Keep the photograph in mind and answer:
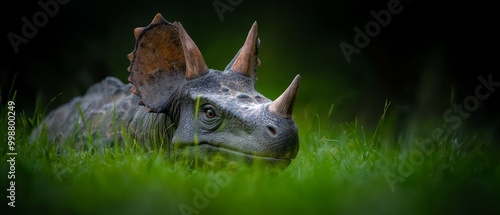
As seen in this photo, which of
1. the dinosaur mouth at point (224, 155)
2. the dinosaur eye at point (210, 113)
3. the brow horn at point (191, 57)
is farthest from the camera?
the brow horn at point (191, 57)

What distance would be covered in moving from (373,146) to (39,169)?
2.21 m

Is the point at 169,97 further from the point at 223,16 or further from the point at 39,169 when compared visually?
the point at 223,16

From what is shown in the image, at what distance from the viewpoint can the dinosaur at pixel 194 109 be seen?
3.34 meters

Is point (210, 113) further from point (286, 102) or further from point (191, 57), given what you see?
point (286, 102)

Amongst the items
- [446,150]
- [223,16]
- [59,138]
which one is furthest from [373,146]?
[223,16]

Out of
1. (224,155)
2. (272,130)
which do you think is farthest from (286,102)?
(224,155)

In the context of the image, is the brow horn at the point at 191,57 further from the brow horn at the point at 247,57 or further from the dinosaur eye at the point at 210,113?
the dinosaur eye at the point at 210,113

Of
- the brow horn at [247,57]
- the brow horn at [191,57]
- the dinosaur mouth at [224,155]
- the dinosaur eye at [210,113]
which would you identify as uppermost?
the brow horn at [191,57]

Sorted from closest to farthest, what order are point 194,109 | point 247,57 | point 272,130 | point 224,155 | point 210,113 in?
point 272,130 → point 224,155 → point 210,113 → point 194,109 → point 247,57

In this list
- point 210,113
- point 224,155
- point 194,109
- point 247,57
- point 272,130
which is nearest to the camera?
point 272,130

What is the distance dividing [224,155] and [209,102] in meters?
0.32

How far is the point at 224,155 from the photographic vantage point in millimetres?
3482

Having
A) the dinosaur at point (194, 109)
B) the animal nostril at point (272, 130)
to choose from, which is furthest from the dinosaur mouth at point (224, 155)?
Result: the animal nostril at point (272, 130)

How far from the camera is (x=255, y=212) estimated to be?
1.86m
